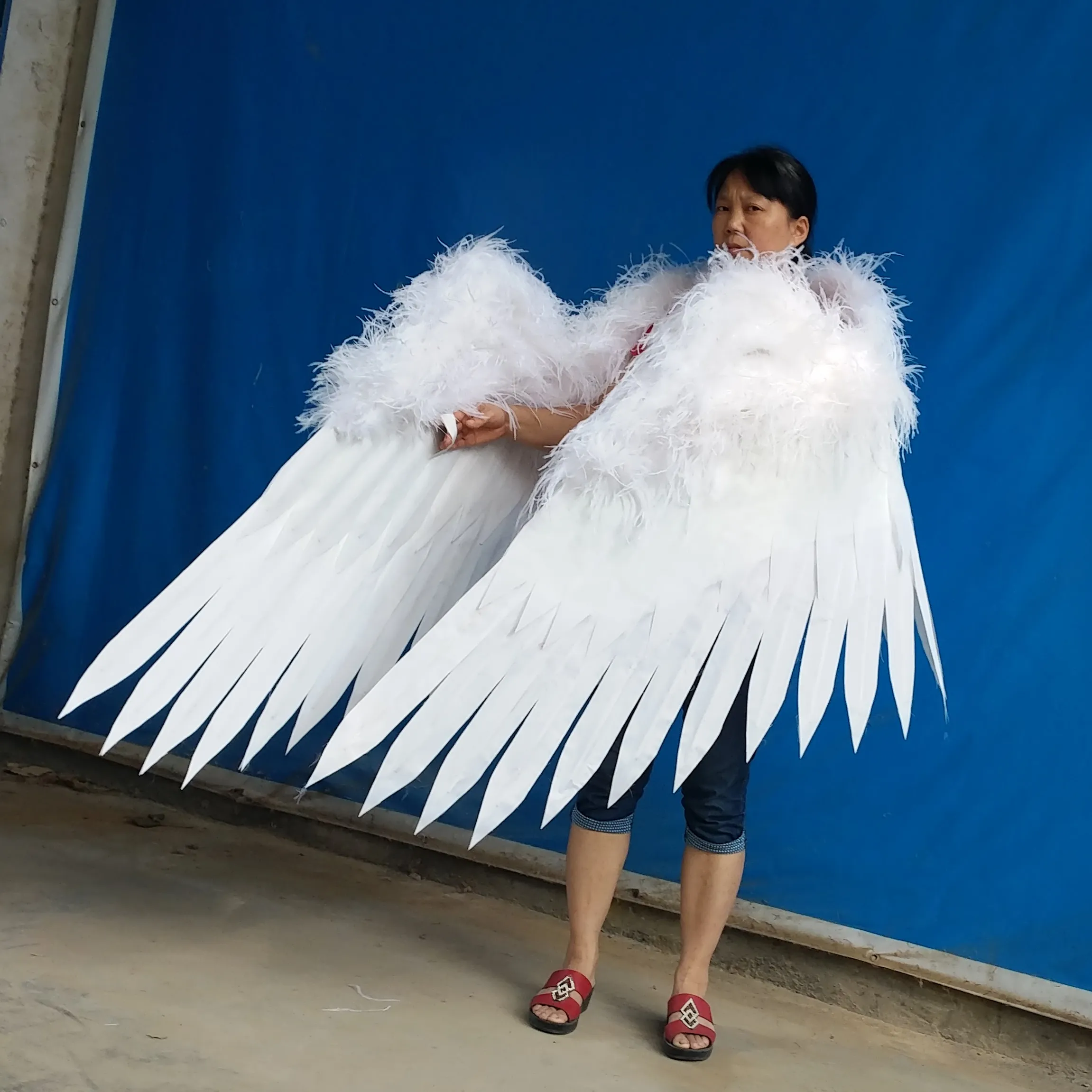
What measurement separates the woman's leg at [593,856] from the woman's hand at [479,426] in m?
0.47

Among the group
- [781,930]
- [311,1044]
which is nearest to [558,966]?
[781,930]

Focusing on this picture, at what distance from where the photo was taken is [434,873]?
94.7 inches

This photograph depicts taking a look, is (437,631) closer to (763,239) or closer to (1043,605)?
(763,239)

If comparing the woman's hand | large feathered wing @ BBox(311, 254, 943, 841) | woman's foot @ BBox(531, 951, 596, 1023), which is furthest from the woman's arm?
woman's foot @ BBox(531, 951, 596, 1023)

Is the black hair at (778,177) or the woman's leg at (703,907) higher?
the black hair at (778,177)

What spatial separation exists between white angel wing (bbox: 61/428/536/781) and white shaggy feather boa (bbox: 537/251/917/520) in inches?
11.3

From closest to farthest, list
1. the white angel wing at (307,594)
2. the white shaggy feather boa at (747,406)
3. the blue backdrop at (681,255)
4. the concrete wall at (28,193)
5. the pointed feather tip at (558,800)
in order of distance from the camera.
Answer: the pointed feather tip at (558,800)
the white shaggy feather boa at (747,406)
the white angel wing at (307,594)
the blue backdrop at (681,255)
the concrete wall at (28,193)

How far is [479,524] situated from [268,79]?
1.31 metres

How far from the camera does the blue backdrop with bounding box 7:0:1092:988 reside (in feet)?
6.24

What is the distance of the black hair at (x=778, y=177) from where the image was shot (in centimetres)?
168

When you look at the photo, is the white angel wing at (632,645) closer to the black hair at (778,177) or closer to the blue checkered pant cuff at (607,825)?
the blue checkered pant cuff at (607,825)

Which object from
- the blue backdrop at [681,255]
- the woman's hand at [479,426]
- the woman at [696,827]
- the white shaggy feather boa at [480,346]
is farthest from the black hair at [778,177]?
the woman's hand at [479,426]

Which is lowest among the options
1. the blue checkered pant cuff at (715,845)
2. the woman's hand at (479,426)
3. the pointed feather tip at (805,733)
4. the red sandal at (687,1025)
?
the red sandal at (687,1025)

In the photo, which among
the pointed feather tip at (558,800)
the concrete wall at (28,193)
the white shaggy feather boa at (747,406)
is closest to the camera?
the pointed feather tip at (558,800)
